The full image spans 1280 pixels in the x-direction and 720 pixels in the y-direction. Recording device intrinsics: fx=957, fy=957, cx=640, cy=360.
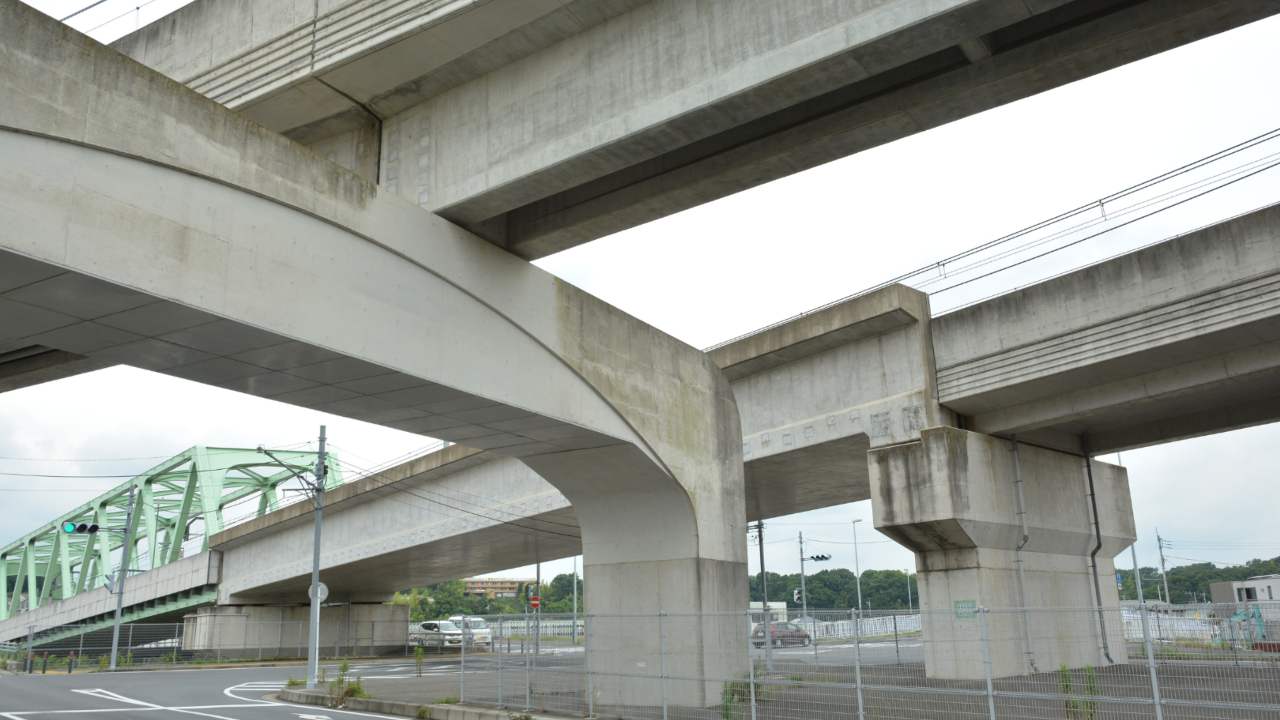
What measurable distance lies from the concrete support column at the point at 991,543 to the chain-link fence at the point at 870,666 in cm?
10

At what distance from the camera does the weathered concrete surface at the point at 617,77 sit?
9.56m

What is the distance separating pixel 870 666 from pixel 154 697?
17.0 meters

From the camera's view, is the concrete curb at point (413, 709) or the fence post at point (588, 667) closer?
the fence post at point (588, 667)

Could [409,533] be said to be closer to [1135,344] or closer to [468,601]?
[1135,344]

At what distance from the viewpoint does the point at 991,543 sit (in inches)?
857

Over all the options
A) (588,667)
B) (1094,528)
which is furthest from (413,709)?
(1094,528)

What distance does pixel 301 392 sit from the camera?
1177 centimetres

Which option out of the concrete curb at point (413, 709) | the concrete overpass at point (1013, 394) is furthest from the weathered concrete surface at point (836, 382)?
the concrete curb at point (413, 709)

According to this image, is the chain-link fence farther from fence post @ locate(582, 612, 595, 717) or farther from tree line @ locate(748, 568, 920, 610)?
tree line @ locate(748, 568, 920, 610)

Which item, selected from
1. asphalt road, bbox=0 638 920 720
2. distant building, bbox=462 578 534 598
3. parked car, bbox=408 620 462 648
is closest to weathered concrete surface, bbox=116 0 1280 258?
asphalt road, bbox=0 638 920 720

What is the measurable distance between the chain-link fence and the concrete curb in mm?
504

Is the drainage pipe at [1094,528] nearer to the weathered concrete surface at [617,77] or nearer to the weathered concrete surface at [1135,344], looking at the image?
the weathered concrete surface at [1135,344]

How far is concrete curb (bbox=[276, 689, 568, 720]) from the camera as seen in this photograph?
15.7 meters

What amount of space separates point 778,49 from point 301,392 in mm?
6913
